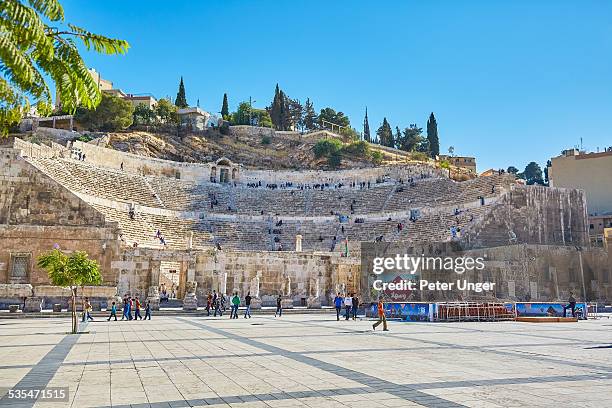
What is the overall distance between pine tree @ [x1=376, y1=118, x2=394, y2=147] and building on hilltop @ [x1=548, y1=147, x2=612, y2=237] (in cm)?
3826

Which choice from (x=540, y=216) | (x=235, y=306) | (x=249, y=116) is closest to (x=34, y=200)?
(x=235, y=306)

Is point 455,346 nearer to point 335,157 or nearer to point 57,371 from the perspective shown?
point 57,371

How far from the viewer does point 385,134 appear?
98.0 meters

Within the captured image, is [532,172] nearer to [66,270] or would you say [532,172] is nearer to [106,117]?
[106,117]

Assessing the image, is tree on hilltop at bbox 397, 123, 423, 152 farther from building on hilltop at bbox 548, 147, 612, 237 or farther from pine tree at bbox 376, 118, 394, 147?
building on hilltop at bbox 548, 147, 612, 237

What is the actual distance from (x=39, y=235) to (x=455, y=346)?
87.5 ft

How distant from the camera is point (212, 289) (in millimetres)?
32500

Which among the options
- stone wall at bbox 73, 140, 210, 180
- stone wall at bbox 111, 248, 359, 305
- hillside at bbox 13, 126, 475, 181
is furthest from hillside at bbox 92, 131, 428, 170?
stone wall at bbox 111, 248, 359, 305

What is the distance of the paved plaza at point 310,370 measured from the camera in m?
6.36

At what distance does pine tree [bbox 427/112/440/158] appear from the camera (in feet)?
300

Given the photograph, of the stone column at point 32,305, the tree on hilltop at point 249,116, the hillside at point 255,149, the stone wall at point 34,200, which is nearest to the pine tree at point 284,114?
the tree on hilltop at point 249,116

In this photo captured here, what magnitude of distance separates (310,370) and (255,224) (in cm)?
3999

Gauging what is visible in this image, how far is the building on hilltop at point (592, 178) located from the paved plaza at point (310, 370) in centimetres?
4895

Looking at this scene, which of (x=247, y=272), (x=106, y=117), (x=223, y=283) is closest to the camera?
(x=223, y=283)
